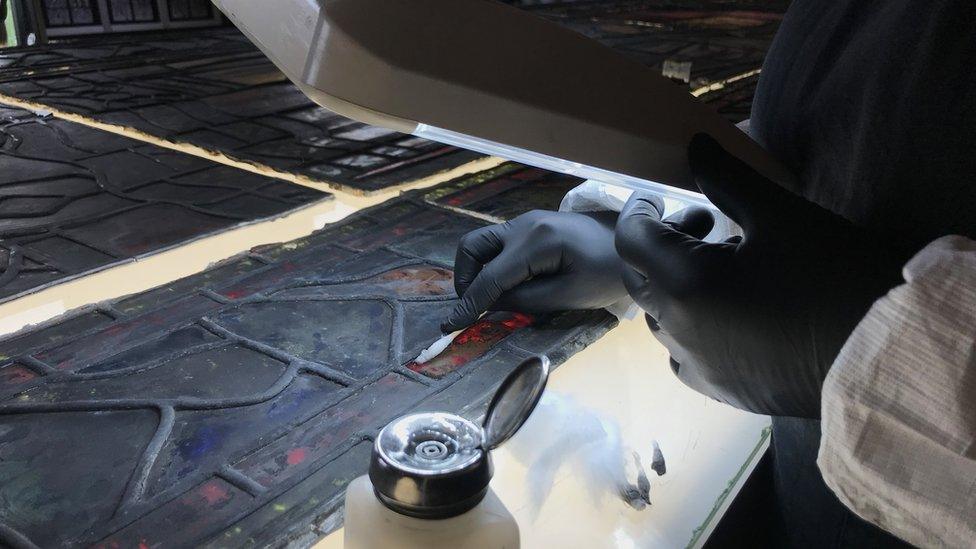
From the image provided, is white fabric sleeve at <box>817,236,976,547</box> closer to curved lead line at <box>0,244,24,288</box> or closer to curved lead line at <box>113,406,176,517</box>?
curved lead line at <box>113,406,176,517</box>

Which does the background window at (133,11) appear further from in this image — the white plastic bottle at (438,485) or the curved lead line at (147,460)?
the white plastic bottle at (438,485)

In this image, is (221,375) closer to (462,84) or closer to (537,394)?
(537,394)

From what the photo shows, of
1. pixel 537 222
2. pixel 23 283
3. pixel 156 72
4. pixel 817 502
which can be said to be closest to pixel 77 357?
pixel 23 283

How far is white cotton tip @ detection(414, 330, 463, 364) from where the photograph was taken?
114 centimetres

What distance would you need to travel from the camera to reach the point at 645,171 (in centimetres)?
57

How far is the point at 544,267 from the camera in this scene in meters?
1.15

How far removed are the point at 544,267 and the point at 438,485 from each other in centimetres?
66

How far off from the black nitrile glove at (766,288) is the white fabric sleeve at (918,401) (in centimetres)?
5

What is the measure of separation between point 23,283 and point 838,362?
4.53 ft

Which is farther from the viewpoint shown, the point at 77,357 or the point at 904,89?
the point at 77,357

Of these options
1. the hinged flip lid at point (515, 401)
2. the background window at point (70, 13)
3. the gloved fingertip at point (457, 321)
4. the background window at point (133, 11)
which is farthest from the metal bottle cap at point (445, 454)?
the background window at point (133, 11)

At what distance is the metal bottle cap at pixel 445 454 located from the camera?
516mm

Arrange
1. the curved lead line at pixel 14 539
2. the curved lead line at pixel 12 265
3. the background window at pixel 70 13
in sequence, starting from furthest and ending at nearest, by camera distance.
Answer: the background window at pixel 70 13
the curved lead line at pixel 12 265
the curved lead line at pixel 14 539

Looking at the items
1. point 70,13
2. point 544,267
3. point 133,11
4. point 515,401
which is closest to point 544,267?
point 544,267
